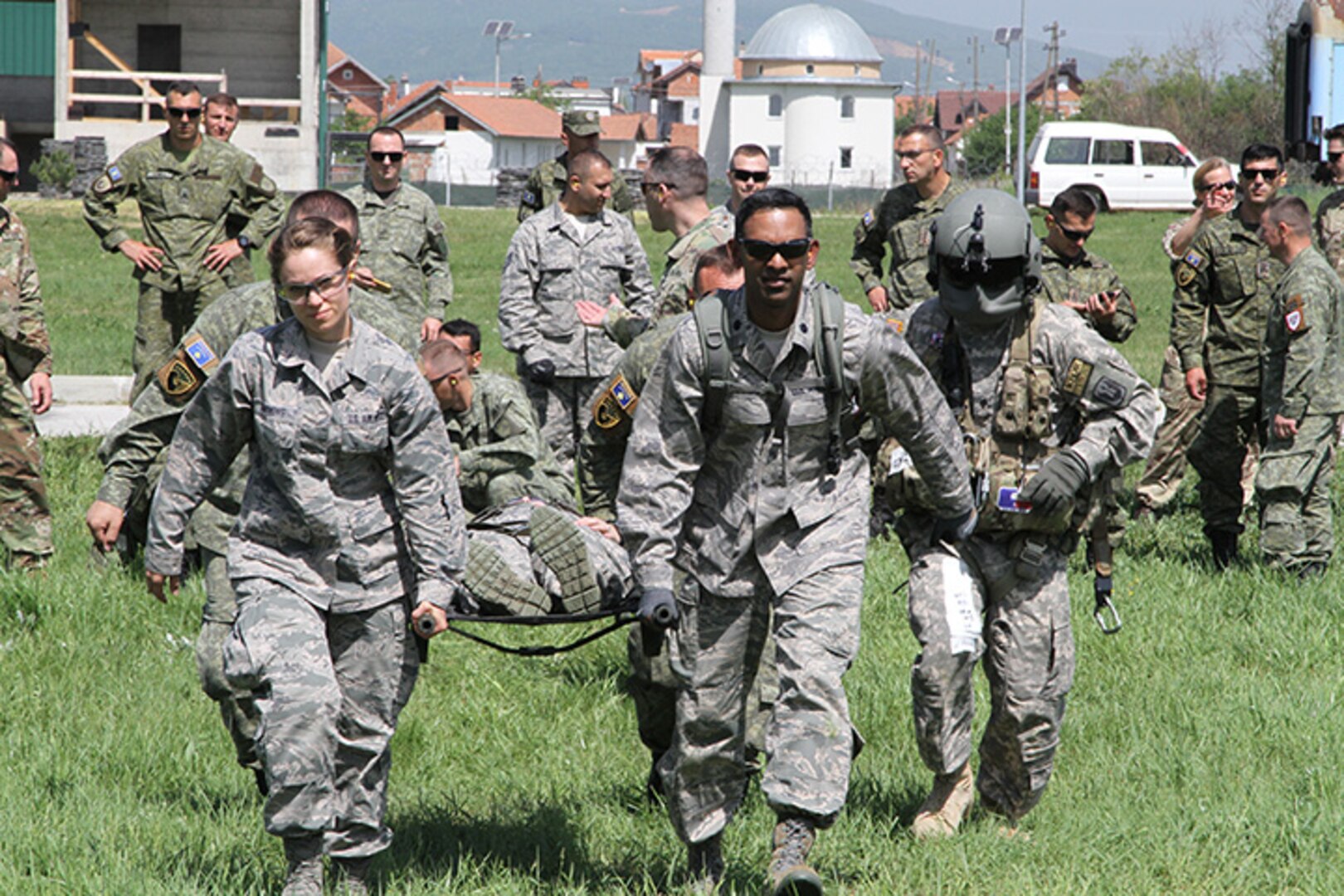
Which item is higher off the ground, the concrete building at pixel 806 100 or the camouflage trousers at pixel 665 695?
the concrete building at pixel 806 100

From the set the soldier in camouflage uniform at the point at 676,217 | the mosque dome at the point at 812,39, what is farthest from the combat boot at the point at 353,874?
the mosque dome at the point at 812,39

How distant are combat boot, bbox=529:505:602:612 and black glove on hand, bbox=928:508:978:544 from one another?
1103mm

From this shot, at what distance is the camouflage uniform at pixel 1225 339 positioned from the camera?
32.5ft

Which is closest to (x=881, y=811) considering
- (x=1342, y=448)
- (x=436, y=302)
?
(x=436, y=302)

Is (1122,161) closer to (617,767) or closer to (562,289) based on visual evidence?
(562,289)

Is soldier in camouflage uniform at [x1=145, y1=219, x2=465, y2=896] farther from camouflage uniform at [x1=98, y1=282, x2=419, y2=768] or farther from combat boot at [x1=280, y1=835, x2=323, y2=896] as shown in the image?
camouflage uniform at [x1=98, y1=282, x2=419, y2=768]

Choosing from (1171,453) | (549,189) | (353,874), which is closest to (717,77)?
(549,189)

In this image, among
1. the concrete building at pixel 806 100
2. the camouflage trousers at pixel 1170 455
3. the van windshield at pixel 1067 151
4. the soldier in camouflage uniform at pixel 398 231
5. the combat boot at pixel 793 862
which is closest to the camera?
the combat boot at pixel 793 862

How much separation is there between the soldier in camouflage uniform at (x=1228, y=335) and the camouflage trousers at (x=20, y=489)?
658 centimetres

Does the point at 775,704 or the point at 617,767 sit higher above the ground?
the point at 775,704

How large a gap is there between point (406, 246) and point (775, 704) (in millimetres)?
6119

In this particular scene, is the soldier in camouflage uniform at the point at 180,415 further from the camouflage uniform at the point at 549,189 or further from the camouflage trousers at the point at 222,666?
the camouflage uniform at the point at 549,189

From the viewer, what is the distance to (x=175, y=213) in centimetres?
1127

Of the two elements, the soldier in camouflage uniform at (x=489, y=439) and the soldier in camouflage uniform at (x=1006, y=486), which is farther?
the soldier in camouflage uniform at (x=489, y=439)
